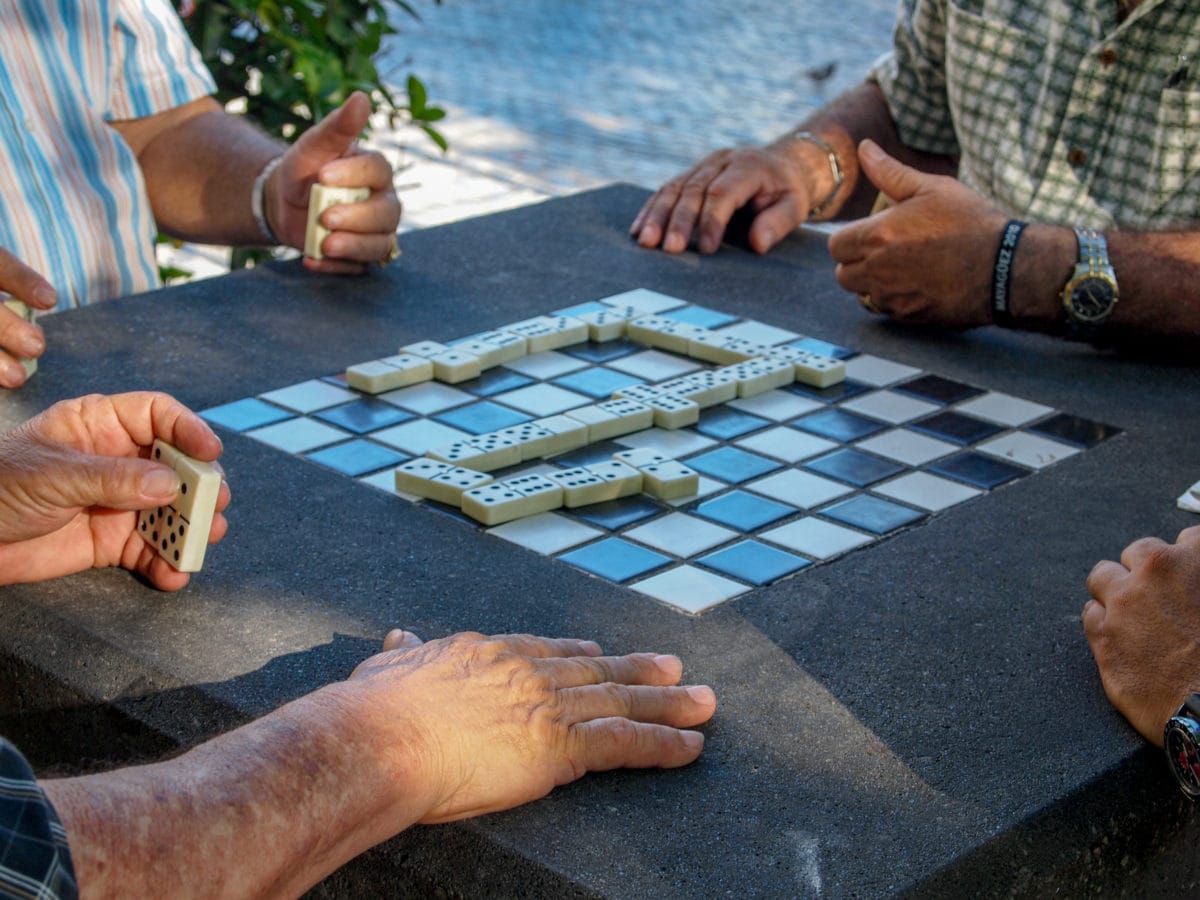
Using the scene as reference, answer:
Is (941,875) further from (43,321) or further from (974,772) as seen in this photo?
(43,321)

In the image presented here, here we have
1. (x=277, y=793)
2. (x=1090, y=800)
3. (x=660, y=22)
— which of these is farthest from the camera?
(x=660, y=22)

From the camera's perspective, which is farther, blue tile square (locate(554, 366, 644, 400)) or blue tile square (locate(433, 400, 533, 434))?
blue tile square (locate(554, 366, 644, 400))

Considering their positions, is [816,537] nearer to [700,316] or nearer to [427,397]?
[427,397]

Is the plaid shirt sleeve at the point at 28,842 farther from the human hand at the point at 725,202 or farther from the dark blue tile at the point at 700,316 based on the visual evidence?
the human hand at the point at 725,202

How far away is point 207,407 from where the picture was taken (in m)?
2.03

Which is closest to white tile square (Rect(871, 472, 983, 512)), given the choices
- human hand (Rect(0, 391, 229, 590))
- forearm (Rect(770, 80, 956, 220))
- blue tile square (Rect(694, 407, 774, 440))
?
blue tile square (Rect(694, 407, 774, 440))

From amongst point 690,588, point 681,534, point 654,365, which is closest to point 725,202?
point 654,365

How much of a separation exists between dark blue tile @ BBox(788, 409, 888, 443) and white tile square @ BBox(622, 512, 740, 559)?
336 mm

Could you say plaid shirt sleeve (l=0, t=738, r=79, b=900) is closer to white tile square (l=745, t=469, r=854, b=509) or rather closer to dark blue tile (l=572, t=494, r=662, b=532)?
dark blue tile (l=572, t=494, r=662, b=532)

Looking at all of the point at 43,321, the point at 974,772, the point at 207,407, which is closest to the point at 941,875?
the point at 974,772

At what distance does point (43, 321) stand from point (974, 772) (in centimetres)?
162

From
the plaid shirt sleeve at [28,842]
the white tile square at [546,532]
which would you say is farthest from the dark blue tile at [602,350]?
the plaid shirt sleeve at [28,842]

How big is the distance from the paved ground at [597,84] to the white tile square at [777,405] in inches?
144

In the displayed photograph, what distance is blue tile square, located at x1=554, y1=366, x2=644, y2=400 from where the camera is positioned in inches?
83.6
